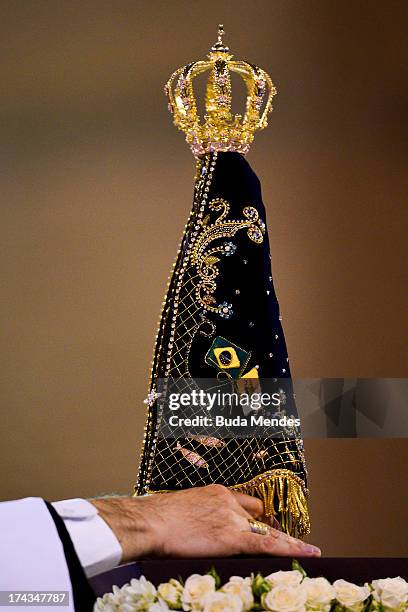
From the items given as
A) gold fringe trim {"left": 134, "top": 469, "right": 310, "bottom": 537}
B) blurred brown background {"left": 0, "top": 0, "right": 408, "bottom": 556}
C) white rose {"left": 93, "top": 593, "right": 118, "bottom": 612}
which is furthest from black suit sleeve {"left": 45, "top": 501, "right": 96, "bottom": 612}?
blurred brown background {"left": 0, "top": 0, "right": 408, "bottom": 556}

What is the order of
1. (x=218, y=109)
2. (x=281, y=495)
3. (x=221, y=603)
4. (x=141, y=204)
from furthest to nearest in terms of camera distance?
(x=141, y=204) < (x=218, y=109) < (x=281, y=495) < (x=221, y=603)

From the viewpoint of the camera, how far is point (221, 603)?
647mm

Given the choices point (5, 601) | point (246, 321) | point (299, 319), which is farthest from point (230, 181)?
point (299, 319)

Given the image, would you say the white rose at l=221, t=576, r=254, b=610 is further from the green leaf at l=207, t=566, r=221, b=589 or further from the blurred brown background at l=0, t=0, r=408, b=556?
the blurred brown background at l=0, t=0, r=408, b=556

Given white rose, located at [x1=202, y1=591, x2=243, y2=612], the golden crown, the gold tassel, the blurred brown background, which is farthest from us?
the blurred brown background

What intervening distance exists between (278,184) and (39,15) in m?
0.51

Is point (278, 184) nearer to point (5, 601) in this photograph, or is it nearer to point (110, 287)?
point (110, 287)

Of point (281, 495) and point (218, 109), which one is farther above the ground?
point (218, 109)

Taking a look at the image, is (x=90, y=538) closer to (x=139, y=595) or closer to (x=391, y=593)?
(x=139, y=595)

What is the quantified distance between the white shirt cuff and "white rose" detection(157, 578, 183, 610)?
0.12 ft

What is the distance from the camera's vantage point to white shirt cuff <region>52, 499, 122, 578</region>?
0.66m

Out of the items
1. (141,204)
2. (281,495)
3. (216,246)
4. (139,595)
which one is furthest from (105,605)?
(141,204)

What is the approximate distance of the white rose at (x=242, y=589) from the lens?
66 cm

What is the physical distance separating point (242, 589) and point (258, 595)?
13mm
